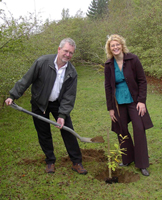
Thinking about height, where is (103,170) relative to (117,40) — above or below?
below

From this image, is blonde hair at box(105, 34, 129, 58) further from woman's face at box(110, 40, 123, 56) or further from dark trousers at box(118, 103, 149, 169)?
dark trousers at box(118, 103, 149, 169)

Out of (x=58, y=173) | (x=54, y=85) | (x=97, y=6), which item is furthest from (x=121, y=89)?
(x=97, y=6)

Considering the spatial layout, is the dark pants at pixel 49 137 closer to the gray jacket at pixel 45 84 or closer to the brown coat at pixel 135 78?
the gray jacket at pixel 45 84

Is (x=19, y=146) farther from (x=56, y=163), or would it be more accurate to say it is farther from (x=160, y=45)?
(x=160, y=45)

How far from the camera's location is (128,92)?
3.70 metres

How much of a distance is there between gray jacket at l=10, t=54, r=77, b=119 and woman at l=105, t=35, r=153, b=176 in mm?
646

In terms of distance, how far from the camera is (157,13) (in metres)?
14.7

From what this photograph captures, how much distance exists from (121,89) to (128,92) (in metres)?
0.12

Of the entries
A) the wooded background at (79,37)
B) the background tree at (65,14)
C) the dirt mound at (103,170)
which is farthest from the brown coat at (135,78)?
the background tree at (65,14)

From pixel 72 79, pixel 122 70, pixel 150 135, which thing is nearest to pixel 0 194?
pixel 72 79

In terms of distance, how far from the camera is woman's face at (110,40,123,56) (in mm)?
3602

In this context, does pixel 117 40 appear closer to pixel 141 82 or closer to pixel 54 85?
pixel 141 82

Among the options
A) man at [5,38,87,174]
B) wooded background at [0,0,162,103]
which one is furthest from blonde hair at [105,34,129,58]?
wooded background at [0,0,162,103]

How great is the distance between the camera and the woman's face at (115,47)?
3602 mm
